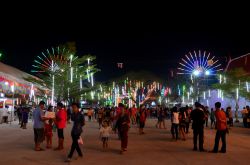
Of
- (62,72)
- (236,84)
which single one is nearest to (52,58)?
(62,72)

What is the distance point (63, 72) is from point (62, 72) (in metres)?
0.14

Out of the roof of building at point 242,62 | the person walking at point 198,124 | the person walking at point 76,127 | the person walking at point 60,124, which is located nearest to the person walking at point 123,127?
the person walking at point 76,127

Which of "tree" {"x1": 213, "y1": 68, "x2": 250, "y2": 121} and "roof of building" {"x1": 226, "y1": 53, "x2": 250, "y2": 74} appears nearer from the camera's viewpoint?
"tree" {"x1": 213, "y1": 68, "x2": 250, "y2": 121}

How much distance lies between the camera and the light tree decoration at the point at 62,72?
4222 centimetres

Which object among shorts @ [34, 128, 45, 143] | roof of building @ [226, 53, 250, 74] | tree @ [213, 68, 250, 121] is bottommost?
shorts @ [34, 128, 45, 143]

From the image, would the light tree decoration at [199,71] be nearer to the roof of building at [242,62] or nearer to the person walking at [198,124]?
the roof of building at [242,62]

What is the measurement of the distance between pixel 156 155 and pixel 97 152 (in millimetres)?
2048

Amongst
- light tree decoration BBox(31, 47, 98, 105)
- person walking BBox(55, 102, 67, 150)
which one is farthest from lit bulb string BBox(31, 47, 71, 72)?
person walking BBox(55, 102, 67, 150)

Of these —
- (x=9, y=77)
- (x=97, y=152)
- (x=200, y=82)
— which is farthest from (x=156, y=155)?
(x=200, y=82)

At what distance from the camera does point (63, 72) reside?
138 feet

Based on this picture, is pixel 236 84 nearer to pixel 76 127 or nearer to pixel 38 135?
pixel 38 135

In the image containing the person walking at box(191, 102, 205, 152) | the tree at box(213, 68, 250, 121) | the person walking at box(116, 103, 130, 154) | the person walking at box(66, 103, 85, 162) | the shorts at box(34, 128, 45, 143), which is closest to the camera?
the person walking at box(66, 103, 85, 162)

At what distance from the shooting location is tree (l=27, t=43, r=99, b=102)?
42.2 metres

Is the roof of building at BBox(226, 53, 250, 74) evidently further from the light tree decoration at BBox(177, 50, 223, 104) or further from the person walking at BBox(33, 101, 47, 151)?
the person walking at BBox(33, 101, 47, 151)
